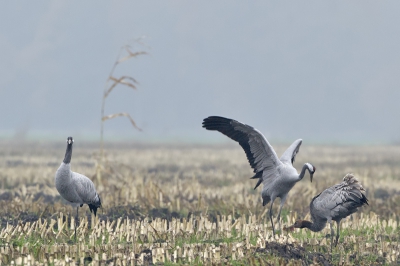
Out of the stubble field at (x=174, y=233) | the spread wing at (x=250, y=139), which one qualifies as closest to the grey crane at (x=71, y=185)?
the stubble field at (x=174, y=233)

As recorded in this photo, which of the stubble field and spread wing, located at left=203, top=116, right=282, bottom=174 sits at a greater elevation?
spread wing, located at left=203, top=116, right=282, bottom=174

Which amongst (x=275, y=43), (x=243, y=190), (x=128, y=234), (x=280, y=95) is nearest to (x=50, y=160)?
(x=243, y=190)

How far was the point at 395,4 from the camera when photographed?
514 ft

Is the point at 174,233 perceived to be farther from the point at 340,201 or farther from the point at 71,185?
the point at 340,201

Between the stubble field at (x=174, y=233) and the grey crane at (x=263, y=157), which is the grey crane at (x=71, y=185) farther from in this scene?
the grey crane at (x=263, y=157)

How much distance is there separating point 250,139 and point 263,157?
391 mm

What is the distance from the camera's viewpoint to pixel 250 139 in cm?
978

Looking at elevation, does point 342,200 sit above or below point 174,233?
above

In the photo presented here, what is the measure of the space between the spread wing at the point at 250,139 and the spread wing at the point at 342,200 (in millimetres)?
1074

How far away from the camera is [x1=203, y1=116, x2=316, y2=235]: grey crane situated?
377 inches

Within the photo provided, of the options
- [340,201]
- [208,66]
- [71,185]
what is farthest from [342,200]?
[208,66]

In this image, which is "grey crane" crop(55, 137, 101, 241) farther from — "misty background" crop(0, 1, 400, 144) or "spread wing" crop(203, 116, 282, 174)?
"misty background" crop(0, 1, 400, 144)

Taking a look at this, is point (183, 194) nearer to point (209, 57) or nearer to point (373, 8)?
point (209, 57)

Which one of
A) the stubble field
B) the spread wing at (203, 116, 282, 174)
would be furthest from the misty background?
the spread wing at (203, 116, 282, 174)
